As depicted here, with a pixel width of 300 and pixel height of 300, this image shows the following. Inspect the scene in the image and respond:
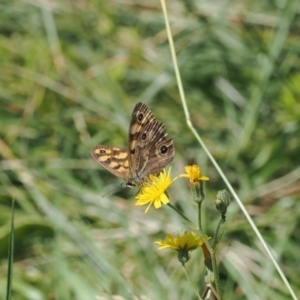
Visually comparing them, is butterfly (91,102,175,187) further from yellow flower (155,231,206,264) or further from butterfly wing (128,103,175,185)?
yellow flower (155,231,206,264)

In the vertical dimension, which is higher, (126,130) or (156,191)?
(126,130)

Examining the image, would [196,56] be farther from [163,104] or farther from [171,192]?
[171,192]

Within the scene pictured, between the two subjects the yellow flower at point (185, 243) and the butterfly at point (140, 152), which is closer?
the yellow flower at point (185, 243)

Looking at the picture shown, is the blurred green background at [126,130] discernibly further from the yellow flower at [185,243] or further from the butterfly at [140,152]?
the yellow flower at [185,243]

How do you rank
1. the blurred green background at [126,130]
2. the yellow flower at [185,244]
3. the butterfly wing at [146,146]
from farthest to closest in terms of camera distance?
1. the blurred green background at [126,130]
2. the butterfly wing at [146,146]
3. the yellow flower at [185,244]

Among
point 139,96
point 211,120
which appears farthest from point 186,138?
point 139,96

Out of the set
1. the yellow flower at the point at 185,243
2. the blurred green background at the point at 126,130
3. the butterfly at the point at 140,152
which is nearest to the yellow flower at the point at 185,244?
the yellow flower at the point at 185,243

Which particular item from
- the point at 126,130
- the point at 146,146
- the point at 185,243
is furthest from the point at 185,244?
the point at 126,130

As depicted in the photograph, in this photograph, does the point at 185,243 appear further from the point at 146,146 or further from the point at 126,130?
the point at 126,130
